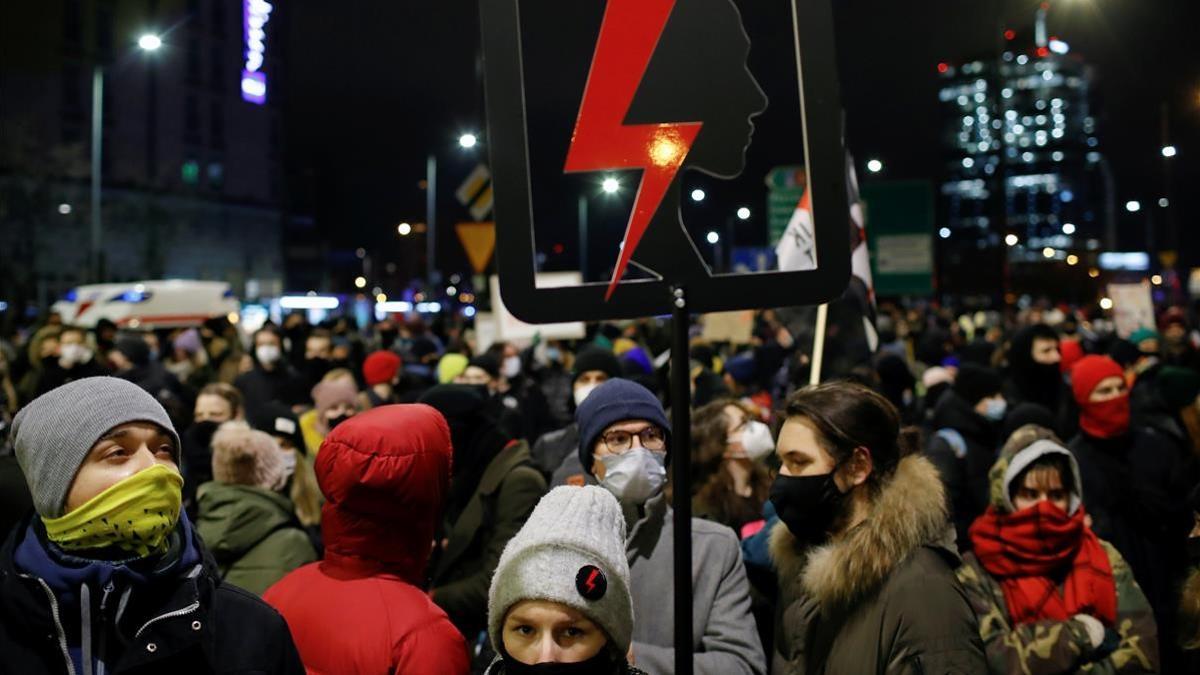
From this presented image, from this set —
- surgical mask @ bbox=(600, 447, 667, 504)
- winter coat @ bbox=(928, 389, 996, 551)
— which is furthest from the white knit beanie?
winter coat @ bbox=(928, 389, 996, 551)

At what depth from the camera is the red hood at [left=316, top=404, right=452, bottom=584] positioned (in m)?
3.10

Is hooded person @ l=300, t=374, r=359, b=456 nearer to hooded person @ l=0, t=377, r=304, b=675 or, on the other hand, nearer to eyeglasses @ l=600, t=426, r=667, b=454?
eyeglasses @ l=600, t=426, r=667, b=454

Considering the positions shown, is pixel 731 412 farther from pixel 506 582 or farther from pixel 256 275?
pixel 256 275

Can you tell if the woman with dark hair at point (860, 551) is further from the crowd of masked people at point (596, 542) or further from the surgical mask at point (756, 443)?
the surgical mask at point (756, 443)

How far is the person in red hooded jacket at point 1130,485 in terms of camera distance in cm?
577

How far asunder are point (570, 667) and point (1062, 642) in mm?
2098

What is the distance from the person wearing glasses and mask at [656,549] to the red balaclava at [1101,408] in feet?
10.8

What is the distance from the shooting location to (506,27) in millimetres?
2408

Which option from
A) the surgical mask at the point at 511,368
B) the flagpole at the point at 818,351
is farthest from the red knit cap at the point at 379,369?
the flagpole at the point at 818,351

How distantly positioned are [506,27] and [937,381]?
25.1ft

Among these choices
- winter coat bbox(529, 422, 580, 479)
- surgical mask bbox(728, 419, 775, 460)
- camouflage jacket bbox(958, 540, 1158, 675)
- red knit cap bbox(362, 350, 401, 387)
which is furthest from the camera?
red knit cap bbox(362, 350, 401, 387)

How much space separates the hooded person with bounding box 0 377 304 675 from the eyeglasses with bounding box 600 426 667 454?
1.63m

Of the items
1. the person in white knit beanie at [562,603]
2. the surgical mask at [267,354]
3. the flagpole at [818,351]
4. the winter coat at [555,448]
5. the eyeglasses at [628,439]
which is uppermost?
the surgical mask at [267,354]

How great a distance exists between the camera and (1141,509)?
587 centimetres
